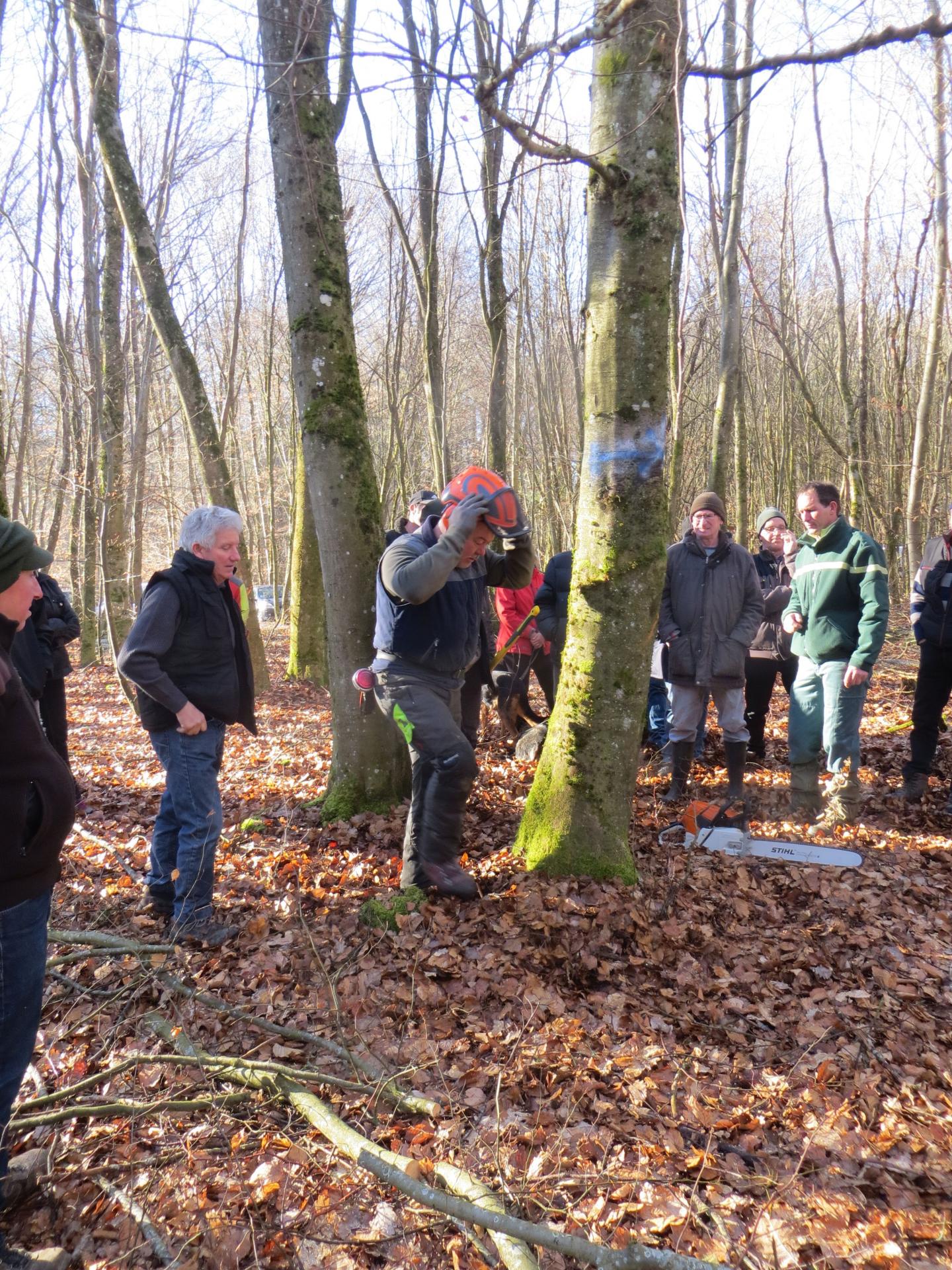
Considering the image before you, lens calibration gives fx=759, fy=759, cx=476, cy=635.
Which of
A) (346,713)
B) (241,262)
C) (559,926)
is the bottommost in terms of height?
(559,926)

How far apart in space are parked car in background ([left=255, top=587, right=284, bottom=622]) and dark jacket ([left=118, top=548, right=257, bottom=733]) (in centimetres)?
2026

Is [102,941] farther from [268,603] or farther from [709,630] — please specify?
[268,603]

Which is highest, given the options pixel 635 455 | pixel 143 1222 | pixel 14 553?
pixel 635 455

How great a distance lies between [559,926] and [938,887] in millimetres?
2448

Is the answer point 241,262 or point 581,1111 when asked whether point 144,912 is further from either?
point 241,262

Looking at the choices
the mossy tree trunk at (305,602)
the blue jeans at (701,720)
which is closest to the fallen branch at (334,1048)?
the blue jeans at (701,720)

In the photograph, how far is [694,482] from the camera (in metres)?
20.3

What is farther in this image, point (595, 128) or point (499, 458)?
point (499, 458)

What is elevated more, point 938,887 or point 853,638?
point 853,638

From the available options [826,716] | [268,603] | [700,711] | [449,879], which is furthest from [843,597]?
[268,603]

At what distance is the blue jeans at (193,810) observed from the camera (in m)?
3.84

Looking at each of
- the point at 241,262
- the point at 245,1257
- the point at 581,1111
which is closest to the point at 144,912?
the point at 245,1257

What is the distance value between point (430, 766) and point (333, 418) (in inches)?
91.3

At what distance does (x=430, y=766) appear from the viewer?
12.7 feet
